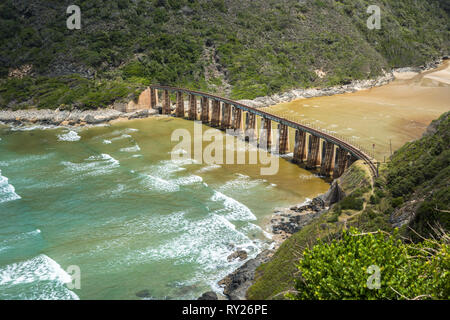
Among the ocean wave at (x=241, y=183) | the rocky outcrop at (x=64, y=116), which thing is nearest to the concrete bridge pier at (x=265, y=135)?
the ocean wave at (x=241, y=183)

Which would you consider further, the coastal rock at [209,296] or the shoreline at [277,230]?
the shoreline at [277,230]

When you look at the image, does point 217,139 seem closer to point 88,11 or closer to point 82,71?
point 82,71

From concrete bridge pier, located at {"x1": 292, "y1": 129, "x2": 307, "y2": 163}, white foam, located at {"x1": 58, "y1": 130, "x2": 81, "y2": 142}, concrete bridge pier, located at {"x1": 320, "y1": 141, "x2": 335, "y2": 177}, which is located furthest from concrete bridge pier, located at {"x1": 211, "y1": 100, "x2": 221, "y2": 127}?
concrete bridge pier, located at {"x1": 320, "y1": 141, "x2": 335, "y2": 177}

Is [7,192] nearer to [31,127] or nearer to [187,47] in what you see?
[31,127]

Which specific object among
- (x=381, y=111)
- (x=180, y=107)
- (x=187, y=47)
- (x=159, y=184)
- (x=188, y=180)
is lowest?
(x=159, y=184)

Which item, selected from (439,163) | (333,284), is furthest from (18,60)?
(333,284)

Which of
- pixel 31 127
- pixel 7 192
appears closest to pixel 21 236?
pixel 7 192

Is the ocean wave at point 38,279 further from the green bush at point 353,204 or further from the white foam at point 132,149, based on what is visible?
the white foam at point 132,149
